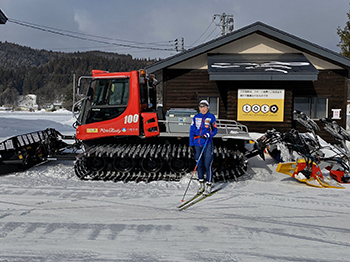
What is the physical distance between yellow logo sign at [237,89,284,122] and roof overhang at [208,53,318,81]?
1110 mm

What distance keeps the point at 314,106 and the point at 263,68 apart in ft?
10.8

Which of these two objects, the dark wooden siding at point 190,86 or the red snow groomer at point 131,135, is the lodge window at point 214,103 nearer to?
the dark wooden siding at point 190,86

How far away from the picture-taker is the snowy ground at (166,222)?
10.9 feet

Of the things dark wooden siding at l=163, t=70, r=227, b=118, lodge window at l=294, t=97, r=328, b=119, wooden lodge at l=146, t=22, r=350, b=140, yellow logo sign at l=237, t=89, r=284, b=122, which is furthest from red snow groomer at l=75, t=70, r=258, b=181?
lodge window at l=294, t=97, r=328, b=119

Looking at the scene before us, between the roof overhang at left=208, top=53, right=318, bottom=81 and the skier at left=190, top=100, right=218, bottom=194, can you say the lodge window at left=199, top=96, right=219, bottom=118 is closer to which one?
the roof overhang at left=208, top=53, right=318, bottom=81

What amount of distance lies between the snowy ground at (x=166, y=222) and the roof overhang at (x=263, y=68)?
583 cm

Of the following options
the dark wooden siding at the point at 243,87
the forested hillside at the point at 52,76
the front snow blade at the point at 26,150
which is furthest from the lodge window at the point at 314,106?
the forested hillside at the point at 52,76

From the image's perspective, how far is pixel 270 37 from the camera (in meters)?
12.5

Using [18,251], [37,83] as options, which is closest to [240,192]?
[18,251]

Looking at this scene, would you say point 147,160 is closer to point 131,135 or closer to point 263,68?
point 131,135

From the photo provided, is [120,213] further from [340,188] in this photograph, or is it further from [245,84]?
[245,84]

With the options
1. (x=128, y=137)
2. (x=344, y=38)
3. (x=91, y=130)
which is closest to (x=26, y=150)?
(x=91, y=130)

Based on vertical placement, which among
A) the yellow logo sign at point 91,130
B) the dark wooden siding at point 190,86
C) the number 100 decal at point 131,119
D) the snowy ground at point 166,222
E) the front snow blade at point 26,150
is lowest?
the snowy ground at point 166,222

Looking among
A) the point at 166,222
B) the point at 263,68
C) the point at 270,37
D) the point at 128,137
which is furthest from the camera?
the point at 270,37
